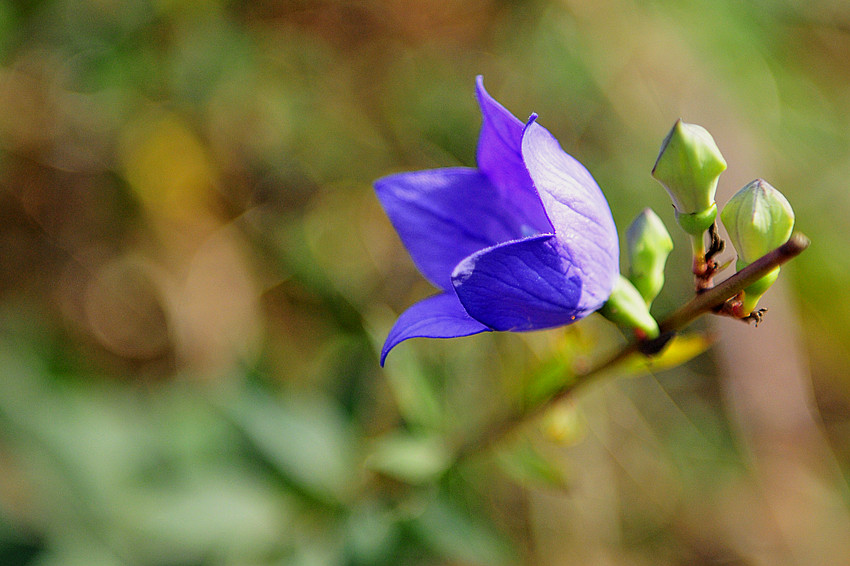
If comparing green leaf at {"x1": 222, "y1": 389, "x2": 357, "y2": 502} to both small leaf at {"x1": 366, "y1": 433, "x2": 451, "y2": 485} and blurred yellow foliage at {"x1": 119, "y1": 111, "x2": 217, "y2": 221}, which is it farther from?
blurred yellow foliage at {"x1": 119, "y1": 111, "x2": 217, "y2": 221}

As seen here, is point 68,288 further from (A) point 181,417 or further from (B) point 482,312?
(B) point 482,312

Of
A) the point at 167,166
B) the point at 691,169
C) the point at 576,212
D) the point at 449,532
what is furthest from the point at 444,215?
the point at 167,166

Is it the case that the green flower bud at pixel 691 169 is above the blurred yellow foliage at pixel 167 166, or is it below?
below

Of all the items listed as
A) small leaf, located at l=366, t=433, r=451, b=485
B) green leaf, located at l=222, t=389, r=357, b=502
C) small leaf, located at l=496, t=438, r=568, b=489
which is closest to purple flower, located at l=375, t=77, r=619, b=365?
small leaf, located at l=366, t=433, r=451, b=485

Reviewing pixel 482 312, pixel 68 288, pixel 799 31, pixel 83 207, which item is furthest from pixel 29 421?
pixel 799 31

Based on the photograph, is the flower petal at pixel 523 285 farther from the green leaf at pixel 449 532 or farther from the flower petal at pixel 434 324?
the green leaf at pixel 449 532

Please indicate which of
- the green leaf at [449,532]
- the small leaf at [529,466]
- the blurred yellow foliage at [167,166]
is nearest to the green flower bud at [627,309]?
the small leaf at [529,466]
